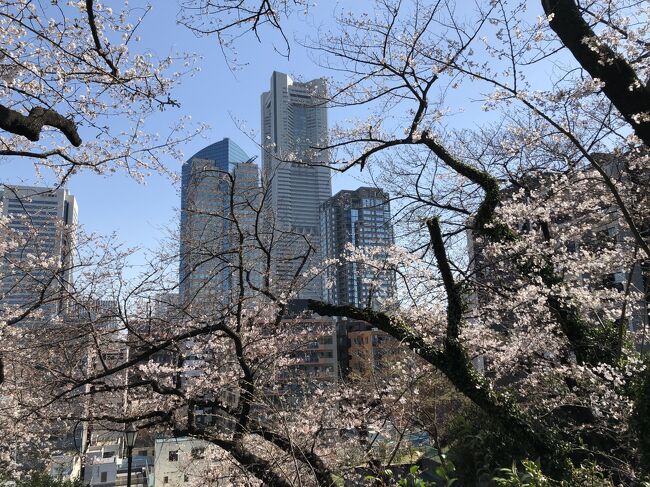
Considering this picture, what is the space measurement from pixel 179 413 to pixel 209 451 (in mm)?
1425

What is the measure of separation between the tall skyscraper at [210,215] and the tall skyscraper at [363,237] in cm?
189

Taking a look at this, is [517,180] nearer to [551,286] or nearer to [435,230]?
[551,286]

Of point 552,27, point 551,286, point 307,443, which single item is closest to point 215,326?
point 307,443

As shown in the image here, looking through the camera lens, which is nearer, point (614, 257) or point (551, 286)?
point (551, 286)

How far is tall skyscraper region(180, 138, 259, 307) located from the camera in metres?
6.97

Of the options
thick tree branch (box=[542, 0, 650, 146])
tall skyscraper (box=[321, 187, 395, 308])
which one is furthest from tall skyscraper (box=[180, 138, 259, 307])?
thick tree branch (box=[542, 0, 650, 146])

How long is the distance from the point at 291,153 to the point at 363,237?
4.71 m

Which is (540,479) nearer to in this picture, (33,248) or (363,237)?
(363,237)

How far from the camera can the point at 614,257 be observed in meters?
6.77

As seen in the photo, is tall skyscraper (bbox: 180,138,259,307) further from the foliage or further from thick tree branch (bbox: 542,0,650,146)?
the foliage

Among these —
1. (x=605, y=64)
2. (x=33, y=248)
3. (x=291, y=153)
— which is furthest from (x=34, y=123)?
(x=33, y=248)

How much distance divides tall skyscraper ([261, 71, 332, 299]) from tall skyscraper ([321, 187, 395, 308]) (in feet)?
2.82

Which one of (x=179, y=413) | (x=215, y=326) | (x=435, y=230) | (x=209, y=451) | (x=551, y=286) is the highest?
(x=435, y=230)

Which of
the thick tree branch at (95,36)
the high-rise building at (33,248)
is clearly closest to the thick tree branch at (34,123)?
the thick tree branch at (95,36)
